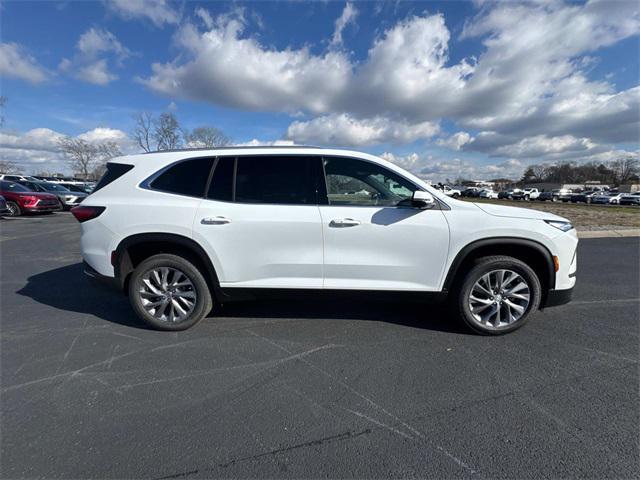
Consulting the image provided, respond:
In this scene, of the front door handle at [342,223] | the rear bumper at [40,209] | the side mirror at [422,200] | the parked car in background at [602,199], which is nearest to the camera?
the side mirror at [422,200]

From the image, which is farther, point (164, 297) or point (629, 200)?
point (629, 200)

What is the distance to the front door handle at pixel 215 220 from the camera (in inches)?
124

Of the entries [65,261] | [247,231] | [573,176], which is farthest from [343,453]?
[573,176]

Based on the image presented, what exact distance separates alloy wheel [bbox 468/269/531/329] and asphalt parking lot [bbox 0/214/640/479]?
9.0 inches

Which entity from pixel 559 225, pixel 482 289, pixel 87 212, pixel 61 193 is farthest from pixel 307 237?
pixel 61 193

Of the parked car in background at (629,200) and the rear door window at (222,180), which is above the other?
the rear door window at (222,180)

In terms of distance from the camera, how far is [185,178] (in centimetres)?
332

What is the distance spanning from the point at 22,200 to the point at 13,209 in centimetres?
60

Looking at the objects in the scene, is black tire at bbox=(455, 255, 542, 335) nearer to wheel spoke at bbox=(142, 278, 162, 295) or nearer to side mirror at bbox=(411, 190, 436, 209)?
side mirror at bbox=(411, 190, 436, 209)

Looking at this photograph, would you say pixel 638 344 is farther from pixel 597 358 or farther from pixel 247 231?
pixel 247 231

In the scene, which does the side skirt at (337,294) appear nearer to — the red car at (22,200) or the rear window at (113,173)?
the rear window at (113,173)

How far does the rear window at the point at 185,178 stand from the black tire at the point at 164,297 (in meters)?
0.71

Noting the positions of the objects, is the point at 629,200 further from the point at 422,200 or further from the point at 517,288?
the point at 422,200

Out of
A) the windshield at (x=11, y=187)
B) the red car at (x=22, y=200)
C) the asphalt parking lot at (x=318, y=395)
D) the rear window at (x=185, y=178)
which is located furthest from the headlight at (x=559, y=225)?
the windshield at (x=11, y=187)
